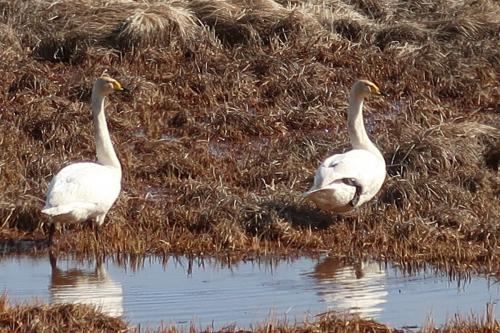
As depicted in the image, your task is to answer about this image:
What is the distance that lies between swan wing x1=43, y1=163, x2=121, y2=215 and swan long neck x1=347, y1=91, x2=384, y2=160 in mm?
2647

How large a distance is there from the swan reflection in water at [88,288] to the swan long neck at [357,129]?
340 centimetres

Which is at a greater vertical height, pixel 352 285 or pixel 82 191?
pixel 82 191

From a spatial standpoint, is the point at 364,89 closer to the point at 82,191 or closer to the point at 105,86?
the point at 105,86

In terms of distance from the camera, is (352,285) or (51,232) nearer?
(352,285)

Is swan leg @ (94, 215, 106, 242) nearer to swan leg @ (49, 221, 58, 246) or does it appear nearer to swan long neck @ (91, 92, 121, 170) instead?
swan leg @ (49, 221, 58, 246)

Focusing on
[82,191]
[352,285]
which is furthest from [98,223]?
[352,285]

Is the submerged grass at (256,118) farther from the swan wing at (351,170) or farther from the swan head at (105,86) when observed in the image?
the swan head at (105,86)

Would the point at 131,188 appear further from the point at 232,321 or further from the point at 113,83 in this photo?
the point at 232,321

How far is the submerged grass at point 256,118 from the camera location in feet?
40.4

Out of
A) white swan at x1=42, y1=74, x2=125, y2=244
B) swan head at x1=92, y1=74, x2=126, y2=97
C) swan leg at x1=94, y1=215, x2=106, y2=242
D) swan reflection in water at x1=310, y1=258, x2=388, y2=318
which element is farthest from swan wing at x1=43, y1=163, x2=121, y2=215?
swan reflection in water at x1=310, y1=258, x2=388, y2=318

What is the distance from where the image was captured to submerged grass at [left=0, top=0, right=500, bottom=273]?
12.3m

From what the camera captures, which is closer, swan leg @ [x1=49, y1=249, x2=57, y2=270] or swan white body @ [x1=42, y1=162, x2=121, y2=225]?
swan leg @ [x1=49, y1=249, x2=57, y2=270]

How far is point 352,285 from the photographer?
10.6 meters

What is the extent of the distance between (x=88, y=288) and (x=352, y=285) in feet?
6.64
